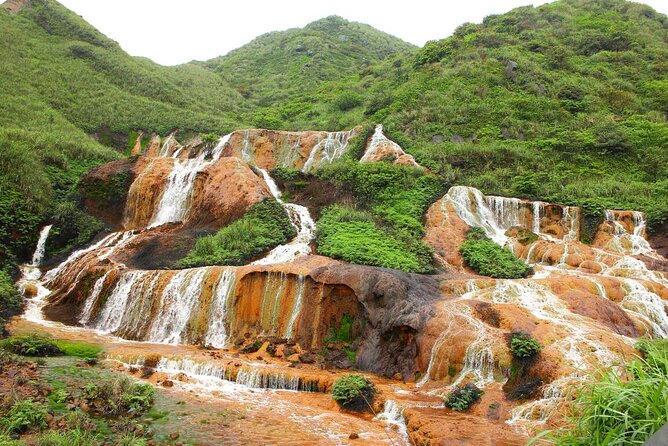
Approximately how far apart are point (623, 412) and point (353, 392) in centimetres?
720

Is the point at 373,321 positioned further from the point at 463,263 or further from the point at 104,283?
the point at 104,283

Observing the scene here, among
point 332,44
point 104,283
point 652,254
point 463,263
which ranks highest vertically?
point 332,44

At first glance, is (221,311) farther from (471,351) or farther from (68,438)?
(68,438)

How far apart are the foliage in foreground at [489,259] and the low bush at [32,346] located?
14789mm

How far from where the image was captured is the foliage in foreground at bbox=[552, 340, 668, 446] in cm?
313

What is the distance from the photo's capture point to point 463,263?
1909 cm

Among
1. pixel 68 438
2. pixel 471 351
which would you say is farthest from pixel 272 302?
pixel 68 438

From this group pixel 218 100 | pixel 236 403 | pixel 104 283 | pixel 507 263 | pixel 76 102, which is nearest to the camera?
pixel 236 403

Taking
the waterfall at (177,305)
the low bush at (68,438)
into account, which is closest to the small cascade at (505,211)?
the waterfall at (177,305)

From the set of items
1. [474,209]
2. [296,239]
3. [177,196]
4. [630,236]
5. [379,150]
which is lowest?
[296,239]

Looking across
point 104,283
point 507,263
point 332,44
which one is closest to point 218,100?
point 332,44

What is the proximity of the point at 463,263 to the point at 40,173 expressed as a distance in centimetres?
2206

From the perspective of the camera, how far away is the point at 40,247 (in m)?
20.9

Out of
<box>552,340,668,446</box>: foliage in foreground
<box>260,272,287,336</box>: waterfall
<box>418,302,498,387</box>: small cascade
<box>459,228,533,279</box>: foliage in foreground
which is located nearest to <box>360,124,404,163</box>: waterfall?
<box>459,228,533,279</box>: foliage in foreground
